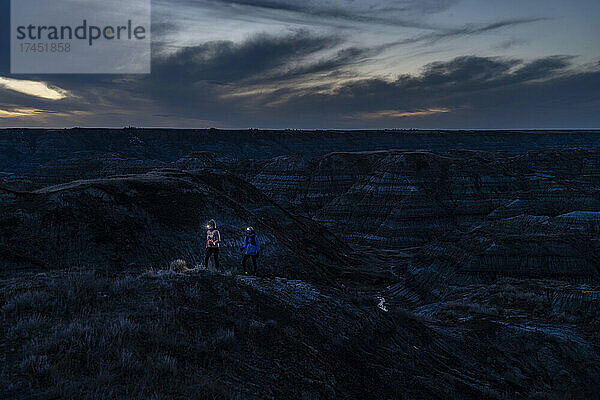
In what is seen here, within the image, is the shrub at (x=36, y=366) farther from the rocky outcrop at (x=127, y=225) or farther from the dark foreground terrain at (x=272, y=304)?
the rocky outcrop at (x=127, y=225)

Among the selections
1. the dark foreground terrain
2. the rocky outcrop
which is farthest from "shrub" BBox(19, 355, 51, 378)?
the rocky outcrop

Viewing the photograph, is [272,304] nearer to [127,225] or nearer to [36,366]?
[36,366]

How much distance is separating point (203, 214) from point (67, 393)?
34385 mm

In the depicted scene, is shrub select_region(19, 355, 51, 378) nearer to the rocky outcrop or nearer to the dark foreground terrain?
the dark foreground terrain

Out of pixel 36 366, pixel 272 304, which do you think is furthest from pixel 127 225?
pixel 36 366

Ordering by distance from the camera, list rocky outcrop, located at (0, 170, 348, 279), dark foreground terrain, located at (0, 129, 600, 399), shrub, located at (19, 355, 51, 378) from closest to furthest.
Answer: shrub, located at (19, 355, 51, 378)
dark foreground terrain, located at (0, 129, 600, 399)
rocky outcrop, located at (0, 170, 348, 279)

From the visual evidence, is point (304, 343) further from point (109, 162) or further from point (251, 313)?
point (109, 162)

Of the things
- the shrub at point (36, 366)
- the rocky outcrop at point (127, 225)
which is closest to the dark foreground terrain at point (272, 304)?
the shrub at point (36, 366)

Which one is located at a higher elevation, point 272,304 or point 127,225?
point 272,304

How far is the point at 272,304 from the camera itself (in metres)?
12.9

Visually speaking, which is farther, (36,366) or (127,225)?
(127,225)

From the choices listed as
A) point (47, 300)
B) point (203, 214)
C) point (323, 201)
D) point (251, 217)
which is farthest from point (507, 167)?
point (47, 300)

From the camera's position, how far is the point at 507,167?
106438 millimetres

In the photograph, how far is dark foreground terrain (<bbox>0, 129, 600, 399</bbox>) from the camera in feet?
26.6
